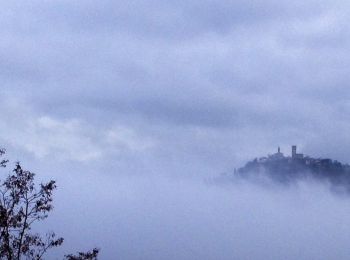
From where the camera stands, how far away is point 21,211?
25.5 metres

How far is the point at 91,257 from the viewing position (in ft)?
89.6

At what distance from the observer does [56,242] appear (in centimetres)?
2692

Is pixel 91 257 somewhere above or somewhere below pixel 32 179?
below

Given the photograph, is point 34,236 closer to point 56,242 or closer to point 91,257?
point 56,242

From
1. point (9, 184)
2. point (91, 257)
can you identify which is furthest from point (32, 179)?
point (91, 257)

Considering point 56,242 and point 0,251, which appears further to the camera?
point 56,242

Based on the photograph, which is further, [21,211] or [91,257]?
[91,257]

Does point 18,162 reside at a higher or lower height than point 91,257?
higher

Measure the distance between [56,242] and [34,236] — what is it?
3.31ft

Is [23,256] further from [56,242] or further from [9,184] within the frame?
[9,184]

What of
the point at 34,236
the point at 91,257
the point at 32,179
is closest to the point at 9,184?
the point at 32,179

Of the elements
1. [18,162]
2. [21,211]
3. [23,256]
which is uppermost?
[18,162]

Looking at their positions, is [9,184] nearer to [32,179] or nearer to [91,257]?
[32,179]

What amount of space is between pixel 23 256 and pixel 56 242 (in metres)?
1.75
